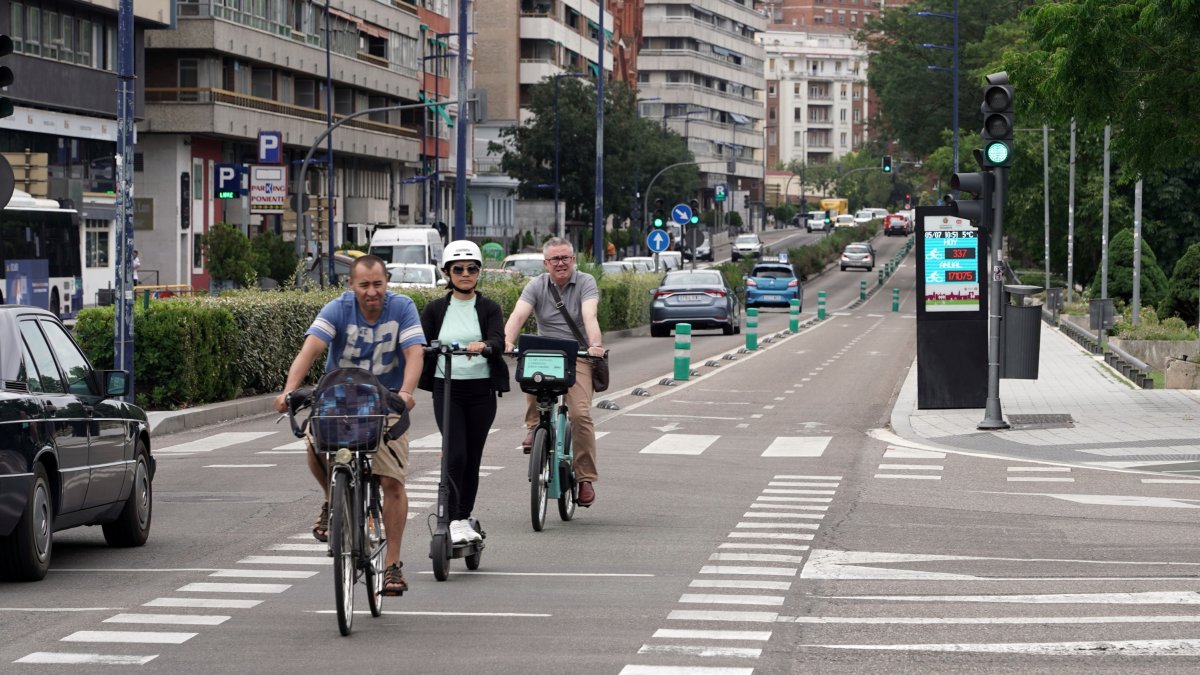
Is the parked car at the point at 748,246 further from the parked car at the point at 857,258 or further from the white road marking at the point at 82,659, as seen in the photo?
the white road marking at the point at 82,659

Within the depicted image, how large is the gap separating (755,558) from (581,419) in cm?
199

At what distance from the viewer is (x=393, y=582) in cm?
973

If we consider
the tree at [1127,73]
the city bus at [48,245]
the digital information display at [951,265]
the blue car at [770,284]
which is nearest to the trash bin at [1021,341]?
the digital information display at [951,265]

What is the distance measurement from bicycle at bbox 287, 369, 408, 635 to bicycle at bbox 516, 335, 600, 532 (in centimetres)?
313

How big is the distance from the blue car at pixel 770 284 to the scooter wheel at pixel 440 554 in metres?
59.8

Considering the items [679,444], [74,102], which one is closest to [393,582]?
[679,444]

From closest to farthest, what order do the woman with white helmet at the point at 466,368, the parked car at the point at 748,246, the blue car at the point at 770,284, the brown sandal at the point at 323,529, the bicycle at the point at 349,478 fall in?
1. the bicycle at the point at 349,478
2. the brown sandal at the point at 323,529
3. the woman with white helmet at the point at 466,368
4. the blue car at the point at 770,284
5. the parked car at the point at 748,246

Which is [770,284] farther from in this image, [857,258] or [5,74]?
[5,74]

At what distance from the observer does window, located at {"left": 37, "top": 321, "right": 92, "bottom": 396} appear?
12016mm

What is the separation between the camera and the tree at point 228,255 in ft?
178

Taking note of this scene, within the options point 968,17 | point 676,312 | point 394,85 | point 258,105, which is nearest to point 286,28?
point 258,105

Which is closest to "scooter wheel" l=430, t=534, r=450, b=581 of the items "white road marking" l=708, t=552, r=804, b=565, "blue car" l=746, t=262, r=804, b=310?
"white road marking" l=708, t=552, r=804, b=565

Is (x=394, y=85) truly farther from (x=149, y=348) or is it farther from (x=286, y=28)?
(x=149, y=348)

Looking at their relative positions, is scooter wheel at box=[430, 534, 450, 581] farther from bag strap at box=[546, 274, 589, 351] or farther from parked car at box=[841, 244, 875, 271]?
parked car at box=[841, 244, 875, 271]
